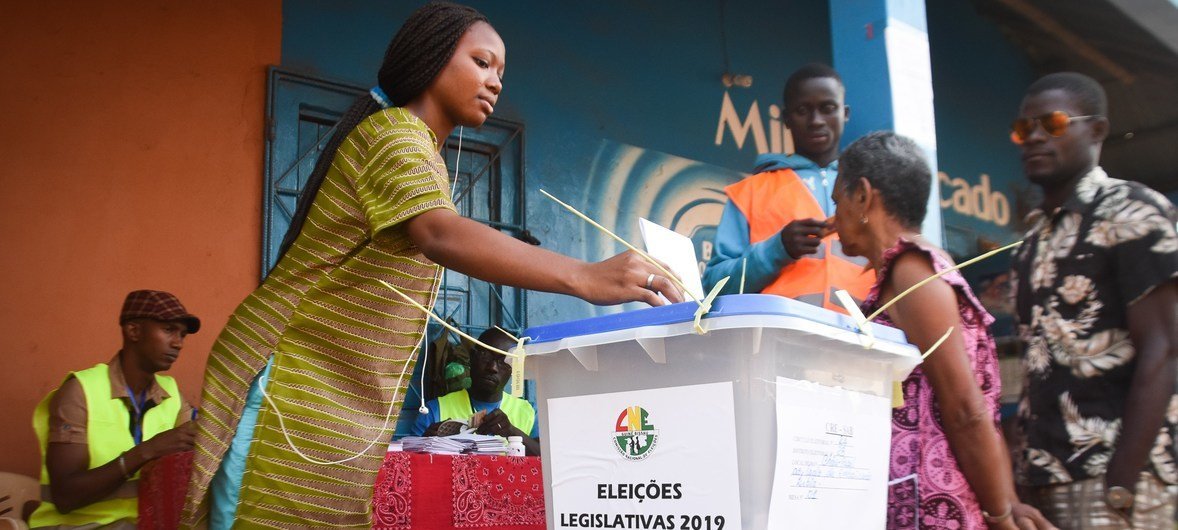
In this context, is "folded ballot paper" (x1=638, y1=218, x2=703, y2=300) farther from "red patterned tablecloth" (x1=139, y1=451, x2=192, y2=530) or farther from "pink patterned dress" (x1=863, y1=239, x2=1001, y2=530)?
"red patterned tablecloth" (x1=139, y1=451, x2=192, y2=530)

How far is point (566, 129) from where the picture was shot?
6.82 m

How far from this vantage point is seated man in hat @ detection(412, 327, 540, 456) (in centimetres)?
587

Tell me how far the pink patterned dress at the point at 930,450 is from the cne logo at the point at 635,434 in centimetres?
79

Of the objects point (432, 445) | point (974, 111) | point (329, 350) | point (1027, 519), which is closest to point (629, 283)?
point (329, 350)

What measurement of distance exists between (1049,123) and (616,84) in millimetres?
4406

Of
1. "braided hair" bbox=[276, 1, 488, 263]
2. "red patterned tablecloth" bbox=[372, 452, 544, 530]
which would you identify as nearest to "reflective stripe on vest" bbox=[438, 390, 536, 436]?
"red patterned tablecloth" bbox=[372, 452, 544, 530]

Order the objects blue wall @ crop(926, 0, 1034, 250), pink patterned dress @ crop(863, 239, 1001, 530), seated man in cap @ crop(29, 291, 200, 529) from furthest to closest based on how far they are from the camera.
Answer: blue wall @ crop(926, 0, 1034, 250)
seated man in cap @ crop(29, 291, 200, 529)
pink patterned dress @ crop(863, 239, 1001, 530)

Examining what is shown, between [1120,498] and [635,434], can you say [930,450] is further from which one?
[635,434]

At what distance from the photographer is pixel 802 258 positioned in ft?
11.9

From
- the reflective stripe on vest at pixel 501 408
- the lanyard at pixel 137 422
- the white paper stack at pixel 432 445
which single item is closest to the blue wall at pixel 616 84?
the reflective stripe on vest at pixel 501 408

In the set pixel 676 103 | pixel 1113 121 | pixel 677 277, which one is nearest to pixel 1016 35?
pixel 1113 121

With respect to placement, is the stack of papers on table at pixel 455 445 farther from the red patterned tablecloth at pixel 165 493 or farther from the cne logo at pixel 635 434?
the cne logo at pixel 635 434

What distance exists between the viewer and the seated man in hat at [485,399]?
587cm

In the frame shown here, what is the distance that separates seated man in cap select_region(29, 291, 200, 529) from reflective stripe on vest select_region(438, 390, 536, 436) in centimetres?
138
